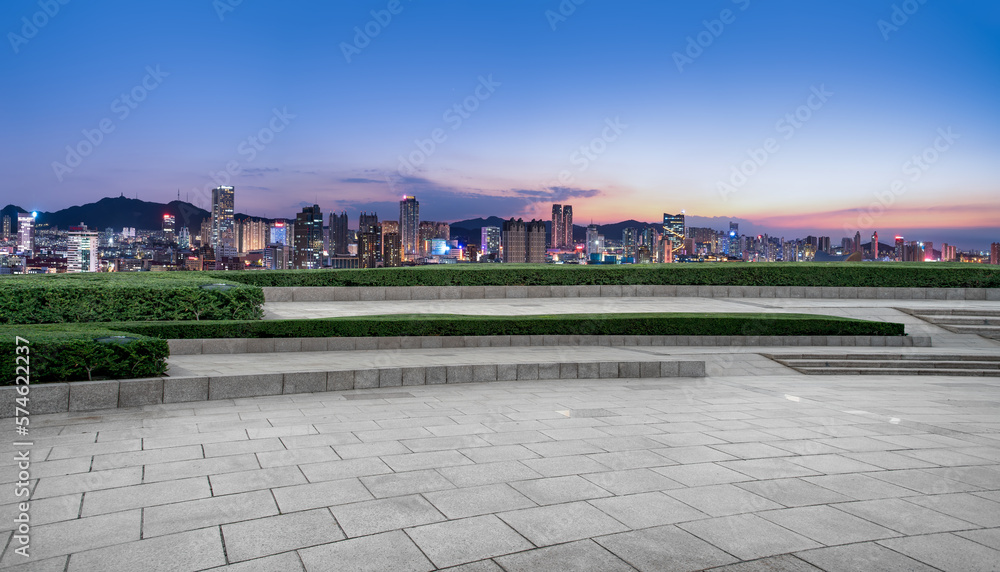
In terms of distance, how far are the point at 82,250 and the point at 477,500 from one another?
25.9 m

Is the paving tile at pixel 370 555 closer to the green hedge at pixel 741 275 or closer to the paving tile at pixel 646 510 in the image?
the paving tile at pixel 646 510

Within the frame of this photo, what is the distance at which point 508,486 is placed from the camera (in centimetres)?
452

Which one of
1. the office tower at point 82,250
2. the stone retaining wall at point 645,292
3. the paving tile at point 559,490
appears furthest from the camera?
the office tower at point 82,250

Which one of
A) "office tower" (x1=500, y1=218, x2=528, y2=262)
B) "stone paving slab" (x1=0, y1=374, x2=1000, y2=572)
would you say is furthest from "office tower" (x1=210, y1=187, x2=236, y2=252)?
"stone paving slab" (x1=0, y1=374, x2=1000, y2=572)

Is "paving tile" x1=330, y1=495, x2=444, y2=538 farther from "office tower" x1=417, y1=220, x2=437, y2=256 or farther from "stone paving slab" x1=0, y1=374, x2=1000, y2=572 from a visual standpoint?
"office tower" x1=417, y1=220, x2=437, y2=256

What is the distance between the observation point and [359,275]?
1814 cm

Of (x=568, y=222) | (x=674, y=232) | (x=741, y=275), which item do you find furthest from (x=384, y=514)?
(x=568, y=222)

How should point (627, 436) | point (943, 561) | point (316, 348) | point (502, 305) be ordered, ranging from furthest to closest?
point (502, 305) < point (316, 348) < point (627, 436) < point (943, 561)

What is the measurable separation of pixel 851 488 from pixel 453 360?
617 centimetres

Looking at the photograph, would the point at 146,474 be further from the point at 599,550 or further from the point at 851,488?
the point at 851,488

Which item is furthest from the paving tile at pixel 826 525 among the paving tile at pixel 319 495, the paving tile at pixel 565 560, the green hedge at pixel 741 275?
the green hedge at pixel 741 275

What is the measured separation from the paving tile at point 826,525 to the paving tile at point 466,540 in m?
1.69

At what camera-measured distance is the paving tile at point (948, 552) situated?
338 centimetres

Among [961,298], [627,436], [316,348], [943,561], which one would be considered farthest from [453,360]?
[961,298]
